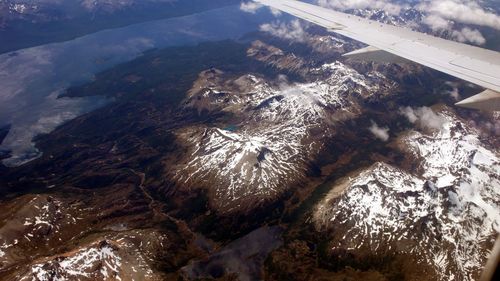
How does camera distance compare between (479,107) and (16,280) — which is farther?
(16,280)

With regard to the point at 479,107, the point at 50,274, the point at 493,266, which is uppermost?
the point at 493,266

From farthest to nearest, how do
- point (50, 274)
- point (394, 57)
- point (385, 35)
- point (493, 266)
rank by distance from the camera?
1. point (50, 274)
2. point (385, 35)
3. point (394, 57)
4. point (493, 266)

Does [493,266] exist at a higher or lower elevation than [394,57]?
higher

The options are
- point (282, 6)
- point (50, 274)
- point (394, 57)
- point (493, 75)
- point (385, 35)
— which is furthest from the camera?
point (50, 274)

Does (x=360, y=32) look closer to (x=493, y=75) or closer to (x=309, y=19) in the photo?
(x=309, y=19)

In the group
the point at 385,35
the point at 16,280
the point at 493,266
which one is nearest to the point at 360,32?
the point at 385,35

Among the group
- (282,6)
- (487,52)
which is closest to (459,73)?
(487,52)

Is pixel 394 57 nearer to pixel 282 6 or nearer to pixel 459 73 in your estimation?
pixel 459 73
